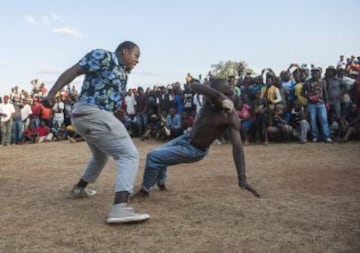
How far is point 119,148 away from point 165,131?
9505mm

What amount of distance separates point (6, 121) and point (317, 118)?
10.6 m

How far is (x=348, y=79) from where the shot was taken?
39.3 feet

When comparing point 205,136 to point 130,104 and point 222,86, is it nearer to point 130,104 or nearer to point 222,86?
point 222,86

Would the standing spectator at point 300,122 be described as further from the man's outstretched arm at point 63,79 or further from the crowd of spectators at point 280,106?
the man's outstretched arm at point 63,79

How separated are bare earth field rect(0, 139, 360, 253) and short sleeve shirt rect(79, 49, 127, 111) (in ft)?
3.91

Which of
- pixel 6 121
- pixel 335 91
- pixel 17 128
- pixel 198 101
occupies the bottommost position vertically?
pixel 17 128

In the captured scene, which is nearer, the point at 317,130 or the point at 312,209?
the point at 312,209

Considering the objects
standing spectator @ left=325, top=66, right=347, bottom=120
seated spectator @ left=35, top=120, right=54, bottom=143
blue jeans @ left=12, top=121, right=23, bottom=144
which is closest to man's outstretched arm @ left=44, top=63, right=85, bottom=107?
standing spectator @ left=325, top=66, right=347, bottom=120

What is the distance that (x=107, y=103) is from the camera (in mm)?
4645

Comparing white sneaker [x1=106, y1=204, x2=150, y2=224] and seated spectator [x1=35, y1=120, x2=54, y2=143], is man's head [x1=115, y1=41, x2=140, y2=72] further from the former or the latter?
seated spectator [x1=35, y1=120, x2=54, y2=143]

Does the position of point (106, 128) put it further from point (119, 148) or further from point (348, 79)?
point (348, 79)

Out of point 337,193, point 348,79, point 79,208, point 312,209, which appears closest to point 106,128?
point 79,208

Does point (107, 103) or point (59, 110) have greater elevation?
point (107, 103)

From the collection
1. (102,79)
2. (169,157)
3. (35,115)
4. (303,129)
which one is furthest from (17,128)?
(102,79)
